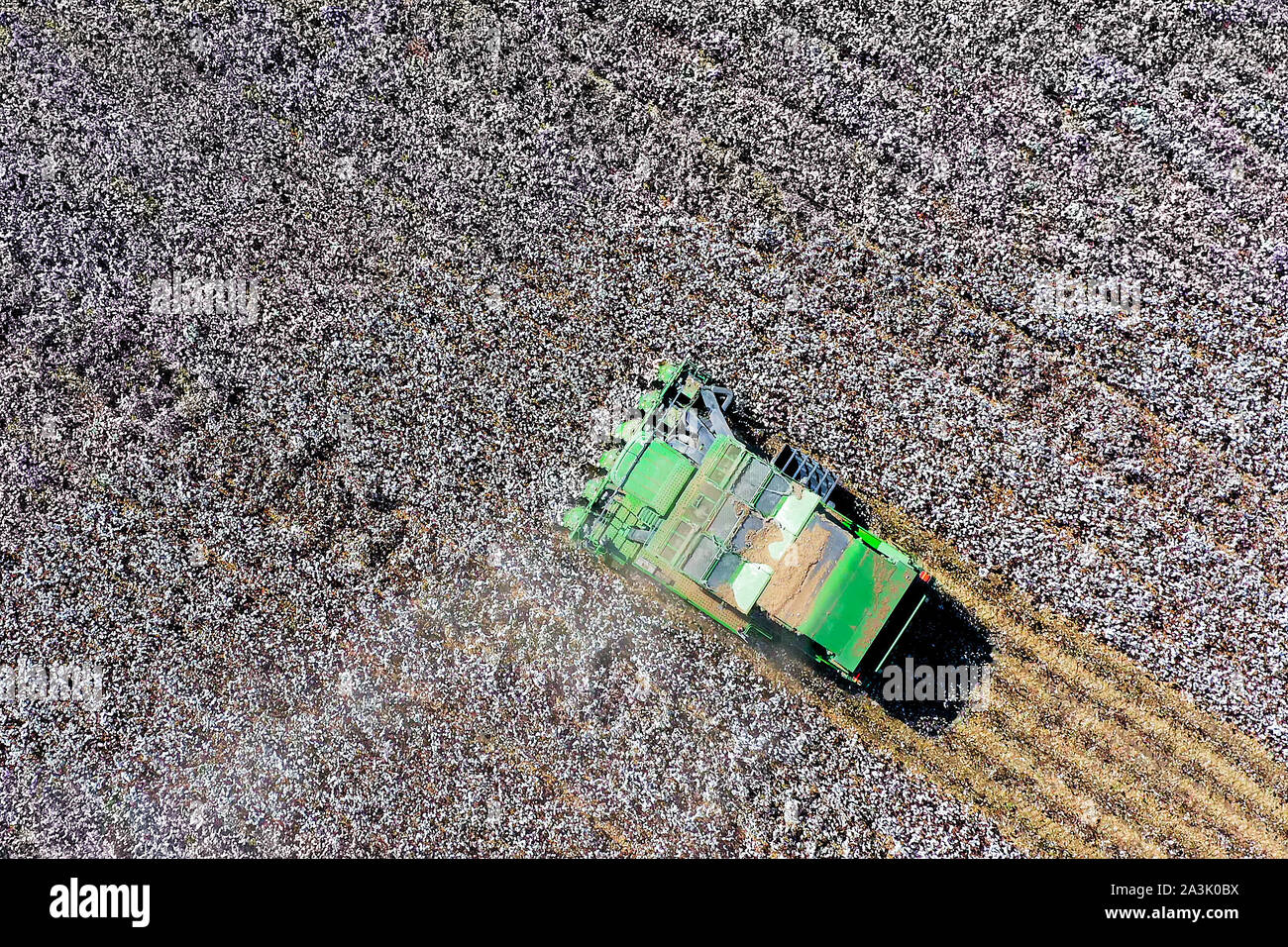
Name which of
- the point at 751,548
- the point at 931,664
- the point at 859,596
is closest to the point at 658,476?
the point at 751,548

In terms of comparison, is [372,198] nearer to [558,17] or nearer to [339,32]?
[339,32]

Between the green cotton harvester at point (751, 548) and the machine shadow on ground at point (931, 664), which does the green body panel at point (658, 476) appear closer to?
the green cotton harvester at point (751, 548)

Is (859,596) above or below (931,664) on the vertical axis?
above

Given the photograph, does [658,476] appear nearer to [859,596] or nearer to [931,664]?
[859,596]

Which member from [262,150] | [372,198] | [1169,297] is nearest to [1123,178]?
[1169,297]

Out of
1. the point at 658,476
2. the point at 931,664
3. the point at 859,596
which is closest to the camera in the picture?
the point at 859,596

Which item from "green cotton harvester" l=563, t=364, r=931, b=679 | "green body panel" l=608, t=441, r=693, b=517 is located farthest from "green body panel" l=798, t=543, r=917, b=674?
"green body panel" l=608, t=441, r=693, b=517

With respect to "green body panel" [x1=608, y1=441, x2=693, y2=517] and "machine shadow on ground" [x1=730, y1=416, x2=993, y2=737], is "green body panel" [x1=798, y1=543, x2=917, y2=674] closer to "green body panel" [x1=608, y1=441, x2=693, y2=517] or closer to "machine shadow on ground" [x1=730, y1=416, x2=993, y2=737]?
"machine shadow on ground" [x1=730, y1=416, x2=993, y2=737]
